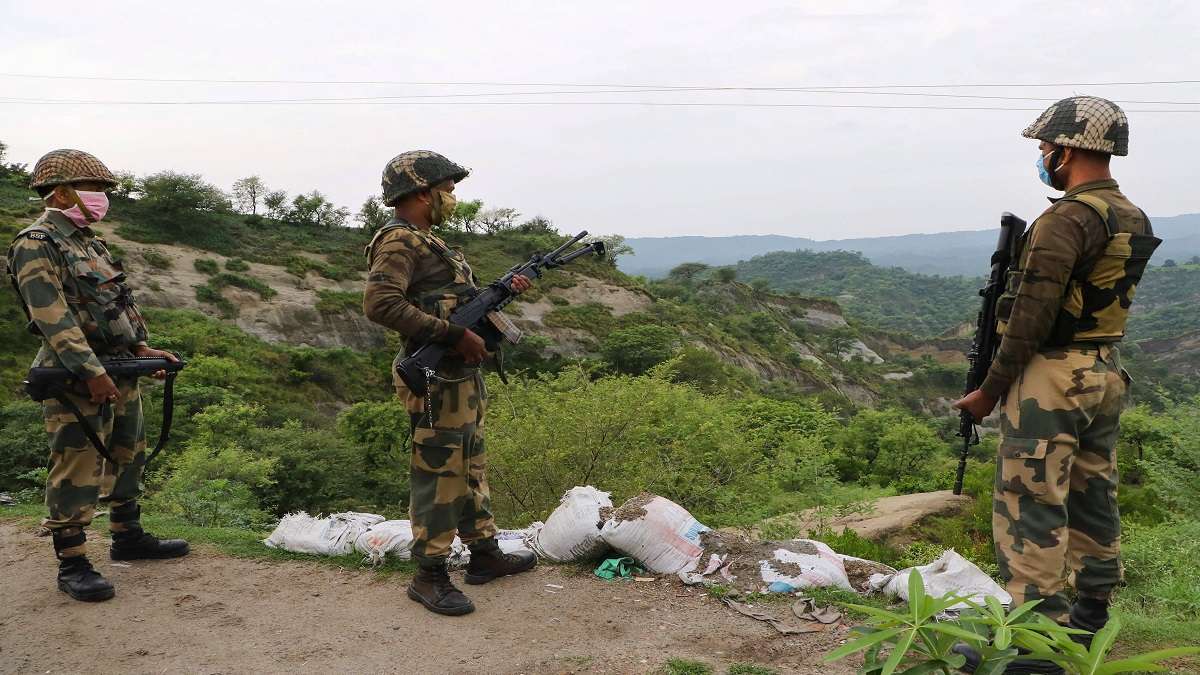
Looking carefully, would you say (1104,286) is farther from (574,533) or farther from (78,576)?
(78,576)

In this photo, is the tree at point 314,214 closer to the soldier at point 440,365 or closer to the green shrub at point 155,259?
the green shrub at point 155,259

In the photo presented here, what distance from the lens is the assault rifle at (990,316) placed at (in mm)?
3330

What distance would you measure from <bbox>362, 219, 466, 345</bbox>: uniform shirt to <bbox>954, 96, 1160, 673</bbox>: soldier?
2578 millimetres

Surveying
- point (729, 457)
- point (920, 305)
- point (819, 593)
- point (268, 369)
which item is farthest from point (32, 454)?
point (920, 305)

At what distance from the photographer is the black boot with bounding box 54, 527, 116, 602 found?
13.3ft

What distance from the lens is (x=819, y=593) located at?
4.12 metres

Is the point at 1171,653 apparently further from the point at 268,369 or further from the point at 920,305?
the point at 920,305

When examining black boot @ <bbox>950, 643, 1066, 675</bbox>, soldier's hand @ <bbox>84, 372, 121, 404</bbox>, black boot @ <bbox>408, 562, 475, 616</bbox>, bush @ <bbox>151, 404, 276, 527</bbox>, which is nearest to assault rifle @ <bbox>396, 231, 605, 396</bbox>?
black boot @ <bbox>408, 562, 475, 616</bbox>

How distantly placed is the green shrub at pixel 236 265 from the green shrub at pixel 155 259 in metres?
2.32

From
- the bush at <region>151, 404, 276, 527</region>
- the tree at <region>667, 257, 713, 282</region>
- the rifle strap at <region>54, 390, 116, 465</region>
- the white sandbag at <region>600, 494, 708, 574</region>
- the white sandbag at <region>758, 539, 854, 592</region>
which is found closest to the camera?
the rifle strap at <region>54, 390, 116, 465</region>

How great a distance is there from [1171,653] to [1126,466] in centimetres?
1467

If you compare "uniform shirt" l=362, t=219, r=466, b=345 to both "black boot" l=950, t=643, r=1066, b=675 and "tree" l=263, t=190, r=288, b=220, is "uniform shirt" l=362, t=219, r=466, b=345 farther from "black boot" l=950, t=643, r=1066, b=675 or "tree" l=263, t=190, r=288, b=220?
"tree" l=263, t=190, r=288, b=220

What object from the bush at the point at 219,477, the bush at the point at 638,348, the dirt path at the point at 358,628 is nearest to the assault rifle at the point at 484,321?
the dirt path at the point at 358,628

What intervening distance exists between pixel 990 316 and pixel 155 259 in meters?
34.3
